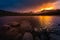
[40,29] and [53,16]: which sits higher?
[53,16]

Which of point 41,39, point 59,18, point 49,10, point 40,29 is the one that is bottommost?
point 41,39

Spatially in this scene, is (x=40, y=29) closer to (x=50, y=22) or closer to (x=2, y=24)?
(x=50, y=22)

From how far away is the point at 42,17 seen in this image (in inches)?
58.9

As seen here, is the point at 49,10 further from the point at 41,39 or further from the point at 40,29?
the point at 41,39

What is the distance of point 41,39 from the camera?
154 cm

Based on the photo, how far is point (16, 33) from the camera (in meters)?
1.50

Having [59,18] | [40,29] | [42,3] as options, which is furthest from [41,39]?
[42,3]

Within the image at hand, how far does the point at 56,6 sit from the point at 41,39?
1.44 feet

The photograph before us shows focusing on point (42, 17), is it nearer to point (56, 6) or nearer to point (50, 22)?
point (50, 22)

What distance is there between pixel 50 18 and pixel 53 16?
0.14ft

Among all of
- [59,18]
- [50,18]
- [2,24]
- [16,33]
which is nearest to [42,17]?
[50,18]

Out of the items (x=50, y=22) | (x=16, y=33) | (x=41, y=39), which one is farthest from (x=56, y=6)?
(x=16, y=33)

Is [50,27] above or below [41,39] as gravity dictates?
above

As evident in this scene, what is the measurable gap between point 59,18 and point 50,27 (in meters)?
0.15
